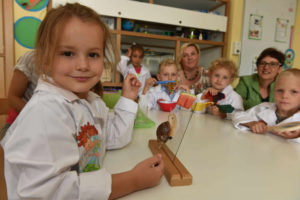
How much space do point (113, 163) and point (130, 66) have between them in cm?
182

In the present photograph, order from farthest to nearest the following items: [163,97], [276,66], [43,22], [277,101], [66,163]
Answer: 1. [276,66]
2. [163,97]
3. [277,101]
4. [43,22]
5. [66,163]

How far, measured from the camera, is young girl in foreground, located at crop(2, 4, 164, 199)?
304mm

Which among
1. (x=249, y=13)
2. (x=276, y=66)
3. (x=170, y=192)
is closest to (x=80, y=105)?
(x=170, y=192)

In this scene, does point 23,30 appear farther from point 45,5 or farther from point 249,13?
point 249,13

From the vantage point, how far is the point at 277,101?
0.87 meters

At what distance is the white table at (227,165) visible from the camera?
0.37m

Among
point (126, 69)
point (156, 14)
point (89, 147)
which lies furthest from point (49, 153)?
point (156, 14)

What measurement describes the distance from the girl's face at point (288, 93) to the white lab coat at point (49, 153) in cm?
84

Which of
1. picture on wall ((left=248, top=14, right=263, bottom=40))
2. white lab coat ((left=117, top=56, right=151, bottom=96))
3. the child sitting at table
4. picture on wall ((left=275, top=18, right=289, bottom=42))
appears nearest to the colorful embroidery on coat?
the child sitting at table

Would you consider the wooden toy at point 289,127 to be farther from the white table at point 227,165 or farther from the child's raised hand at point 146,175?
the child's raised hand at point 146,175

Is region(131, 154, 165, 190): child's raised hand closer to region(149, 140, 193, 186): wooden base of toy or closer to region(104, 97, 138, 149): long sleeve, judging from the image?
region(149, 140, 193, 186): wooden base of toy

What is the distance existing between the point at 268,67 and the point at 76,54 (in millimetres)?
1364

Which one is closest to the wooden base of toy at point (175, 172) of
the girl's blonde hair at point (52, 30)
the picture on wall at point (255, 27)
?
the girl's blonde hair at point (52, 30)

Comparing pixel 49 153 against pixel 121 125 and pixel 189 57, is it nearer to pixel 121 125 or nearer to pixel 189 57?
pixel 121 125
